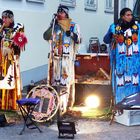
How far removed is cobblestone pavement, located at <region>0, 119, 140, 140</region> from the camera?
25.8 ft

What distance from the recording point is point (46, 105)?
862 centimetres

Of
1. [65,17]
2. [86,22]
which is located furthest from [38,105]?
[86,22]

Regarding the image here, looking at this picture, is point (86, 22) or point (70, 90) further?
point (86, 22)

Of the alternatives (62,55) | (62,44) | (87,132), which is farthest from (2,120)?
(62,44)

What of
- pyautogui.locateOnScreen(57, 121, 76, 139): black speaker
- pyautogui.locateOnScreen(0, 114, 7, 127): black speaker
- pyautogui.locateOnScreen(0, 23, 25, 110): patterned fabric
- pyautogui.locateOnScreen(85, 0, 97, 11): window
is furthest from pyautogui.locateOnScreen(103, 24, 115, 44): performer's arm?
pyautogui.locateOnScreen(85, 0, 97, 11): window

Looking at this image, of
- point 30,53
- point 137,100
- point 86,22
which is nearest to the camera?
point 137,100

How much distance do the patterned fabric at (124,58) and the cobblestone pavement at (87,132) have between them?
78 centimetres

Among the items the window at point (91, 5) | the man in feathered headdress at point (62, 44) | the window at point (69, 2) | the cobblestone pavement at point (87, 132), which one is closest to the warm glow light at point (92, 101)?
the man in feathered headdress at point (62, 44)

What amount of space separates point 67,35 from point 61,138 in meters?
2.07

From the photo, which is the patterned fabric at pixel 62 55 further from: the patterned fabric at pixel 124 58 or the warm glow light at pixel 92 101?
the warm glow light at pixel 92 101

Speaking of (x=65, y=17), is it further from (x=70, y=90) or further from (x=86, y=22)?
(x=86, y=22)

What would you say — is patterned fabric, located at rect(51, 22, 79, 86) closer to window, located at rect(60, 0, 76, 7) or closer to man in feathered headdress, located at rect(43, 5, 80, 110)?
man in feathered headdress, located at rect(43, 5, 80, 110)

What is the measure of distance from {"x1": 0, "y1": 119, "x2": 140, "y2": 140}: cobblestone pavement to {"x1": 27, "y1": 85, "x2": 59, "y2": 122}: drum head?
0.54ft

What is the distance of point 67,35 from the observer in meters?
9.12
